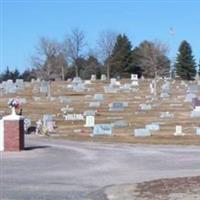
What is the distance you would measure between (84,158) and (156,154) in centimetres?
332

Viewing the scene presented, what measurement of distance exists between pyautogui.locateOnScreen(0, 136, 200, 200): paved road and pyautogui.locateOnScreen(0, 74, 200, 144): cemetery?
10.1 metres

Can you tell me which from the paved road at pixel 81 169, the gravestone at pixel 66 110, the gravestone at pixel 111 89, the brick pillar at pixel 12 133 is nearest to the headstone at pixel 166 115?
the gravestone at pixel 66 110

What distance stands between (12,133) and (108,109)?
24.8 metres

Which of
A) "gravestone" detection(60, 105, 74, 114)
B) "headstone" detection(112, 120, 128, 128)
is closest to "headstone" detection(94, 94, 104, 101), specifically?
"gravestone" detection(60, 105, 74, 114)

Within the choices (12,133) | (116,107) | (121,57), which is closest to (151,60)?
(121,57)

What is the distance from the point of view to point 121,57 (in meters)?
98.4

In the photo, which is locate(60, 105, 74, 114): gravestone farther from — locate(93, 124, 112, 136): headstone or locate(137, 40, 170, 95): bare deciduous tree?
locate(137, 40, 170, 95): bare deciduous tree

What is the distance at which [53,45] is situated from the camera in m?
98.8

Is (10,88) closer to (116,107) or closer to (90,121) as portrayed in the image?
(116,107)

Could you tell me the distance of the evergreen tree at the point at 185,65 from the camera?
98.0m

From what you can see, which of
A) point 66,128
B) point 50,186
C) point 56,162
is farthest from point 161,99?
point 50,186

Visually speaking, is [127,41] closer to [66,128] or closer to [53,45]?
[53,45]

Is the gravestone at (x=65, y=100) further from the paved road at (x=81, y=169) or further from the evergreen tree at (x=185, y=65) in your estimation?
the evergreen tree at (x=185, y=65)

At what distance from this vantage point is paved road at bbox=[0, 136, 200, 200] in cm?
1390
